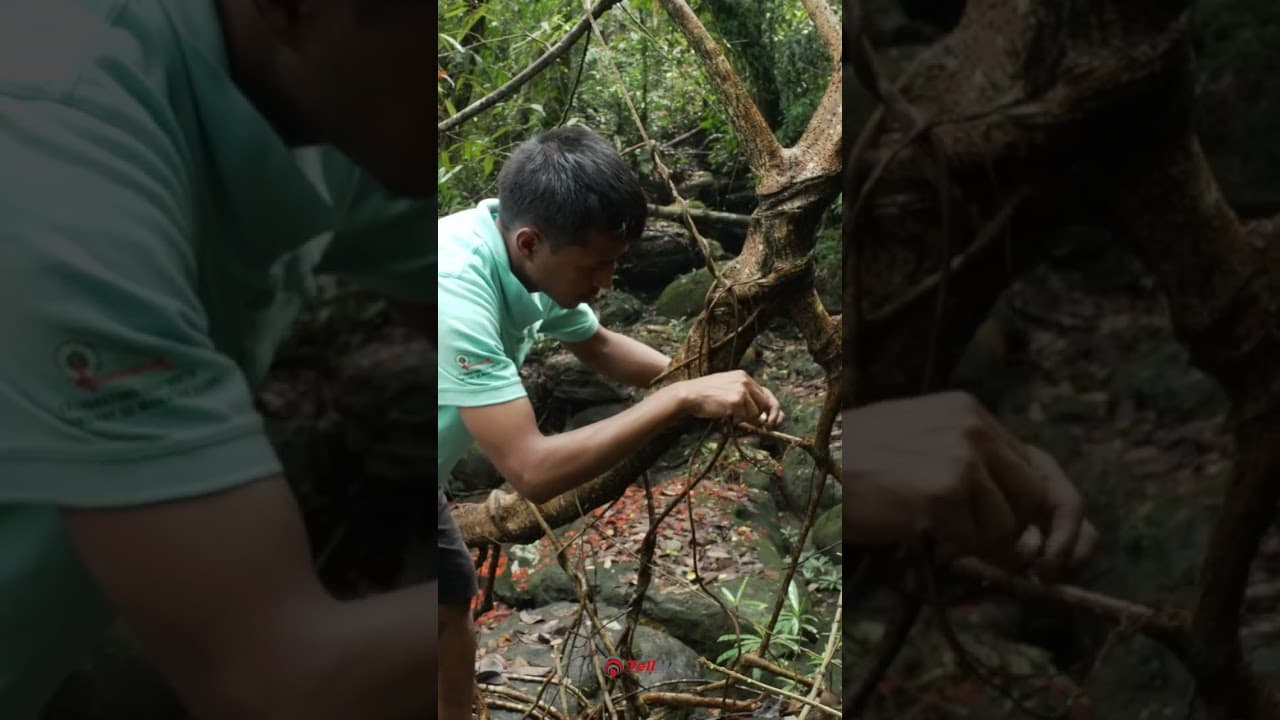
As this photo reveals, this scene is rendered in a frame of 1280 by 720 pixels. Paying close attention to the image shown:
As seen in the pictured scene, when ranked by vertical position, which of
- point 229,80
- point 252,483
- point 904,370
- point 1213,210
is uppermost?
point 229,80

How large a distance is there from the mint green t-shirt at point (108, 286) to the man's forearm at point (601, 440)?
48 cm

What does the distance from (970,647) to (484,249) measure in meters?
1.00

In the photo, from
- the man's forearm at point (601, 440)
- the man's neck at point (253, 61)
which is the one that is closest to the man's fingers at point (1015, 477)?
the man's forearm at point (601, 440)

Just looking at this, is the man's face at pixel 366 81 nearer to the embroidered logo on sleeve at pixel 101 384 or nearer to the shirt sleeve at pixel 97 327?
the shirt sleeve at pixel 97 327

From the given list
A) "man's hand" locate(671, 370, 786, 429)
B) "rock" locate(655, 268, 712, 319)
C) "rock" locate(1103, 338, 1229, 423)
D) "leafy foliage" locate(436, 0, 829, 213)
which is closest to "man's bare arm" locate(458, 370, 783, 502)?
"man's hand" locate(671, 370, 786, 429)

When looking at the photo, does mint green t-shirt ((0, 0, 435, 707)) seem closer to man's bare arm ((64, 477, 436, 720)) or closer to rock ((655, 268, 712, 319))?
man's bare arm ((64, 477, 436, 720))

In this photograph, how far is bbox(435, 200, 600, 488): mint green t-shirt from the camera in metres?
1.64

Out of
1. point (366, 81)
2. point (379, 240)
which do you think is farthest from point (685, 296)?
point (366, 81)

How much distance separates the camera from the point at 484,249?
65.9 inches

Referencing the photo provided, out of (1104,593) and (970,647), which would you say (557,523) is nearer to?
(970,647)

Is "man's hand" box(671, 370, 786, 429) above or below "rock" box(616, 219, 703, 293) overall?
below

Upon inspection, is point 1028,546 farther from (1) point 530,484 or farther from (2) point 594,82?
(2) point 594,82

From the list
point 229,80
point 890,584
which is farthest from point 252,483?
point 890,584

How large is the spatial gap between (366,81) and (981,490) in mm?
1087
